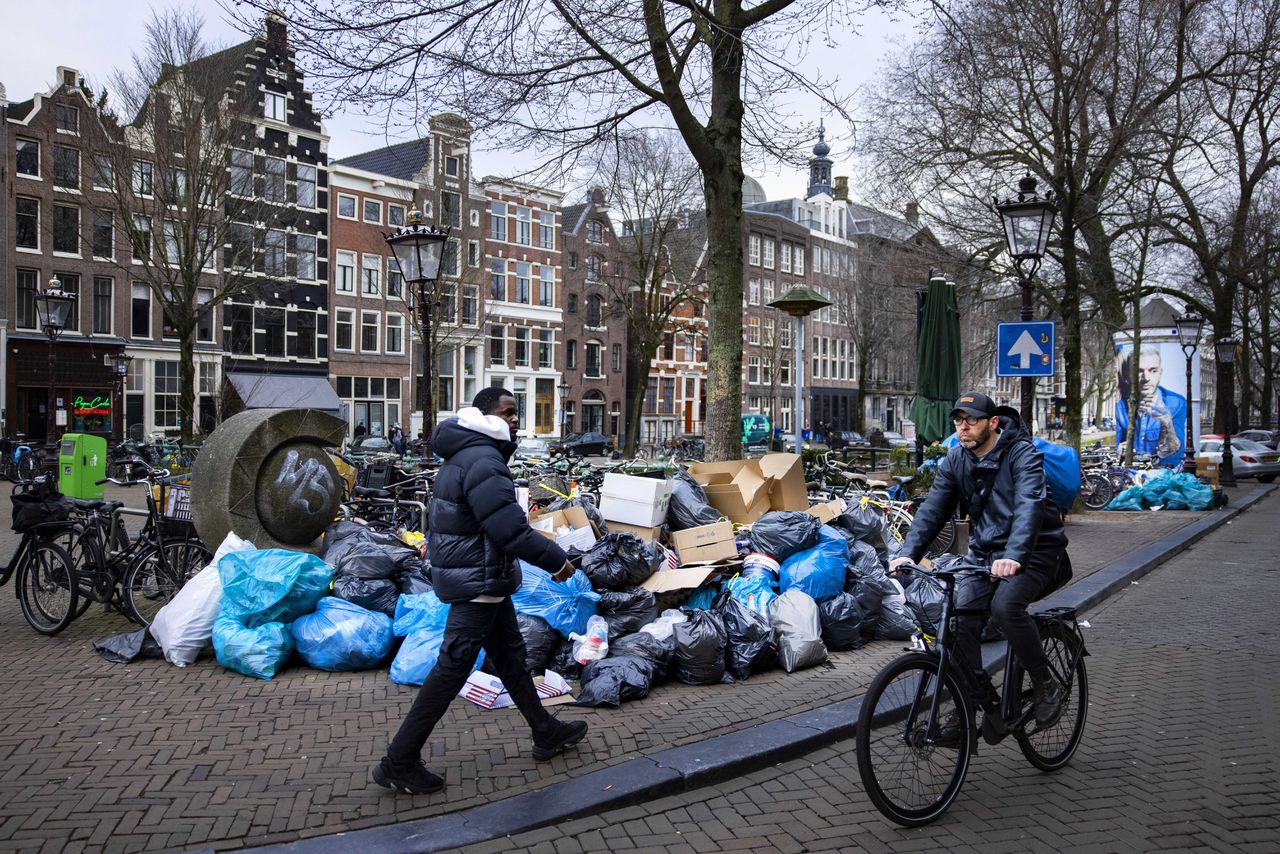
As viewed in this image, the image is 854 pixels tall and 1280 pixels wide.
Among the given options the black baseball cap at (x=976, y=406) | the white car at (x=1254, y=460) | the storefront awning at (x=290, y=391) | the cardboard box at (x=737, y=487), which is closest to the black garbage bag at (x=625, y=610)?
the cardboard box at (x=737, y=487)

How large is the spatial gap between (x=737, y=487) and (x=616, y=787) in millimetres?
4388

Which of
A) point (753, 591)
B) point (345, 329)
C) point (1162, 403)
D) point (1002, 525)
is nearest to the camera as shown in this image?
point (1002, 525)

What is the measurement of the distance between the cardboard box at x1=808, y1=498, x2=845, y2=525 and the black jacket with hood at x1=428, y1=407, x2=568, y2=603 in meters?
4.57

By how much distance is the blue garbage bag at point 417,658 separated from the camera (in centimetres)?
554

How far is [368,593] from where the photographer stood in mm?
6258

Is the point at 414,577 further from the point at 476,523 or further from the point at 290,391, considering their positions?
the point at 290,391

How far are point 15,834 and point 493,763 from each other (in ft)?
6.10

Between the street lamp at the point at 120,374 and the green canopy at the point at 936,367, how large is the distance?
24845 millimetres

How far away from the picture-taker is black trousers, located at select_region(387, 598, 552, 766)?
397 cm

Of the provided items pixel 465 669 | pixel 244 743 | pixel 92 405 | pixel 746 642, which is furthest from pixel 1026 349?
pixel 92 405

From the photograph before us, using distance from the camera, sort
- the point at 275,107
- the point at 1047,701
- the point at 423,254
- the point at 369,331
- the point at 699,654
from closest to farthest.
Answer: the point at 1047,701
the point at 699,654
the point at 423,254
the point at 275,107
the point at 369,331

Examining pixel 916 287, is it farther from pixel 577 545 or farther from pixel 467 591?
pixel 467 591

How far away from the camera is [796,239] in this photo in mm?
61938

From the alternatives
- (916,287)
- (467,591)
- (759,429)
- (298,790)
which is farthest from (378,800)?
(759,429)
